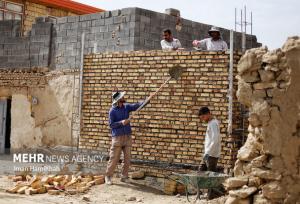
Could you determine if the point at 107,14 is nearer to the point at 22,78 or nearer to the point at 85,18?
the point at 85,18

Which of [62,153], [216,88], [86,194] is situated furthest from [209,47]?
[62,153]

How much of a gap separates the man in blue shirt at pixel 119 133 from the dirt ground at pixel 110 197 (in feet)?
1.03

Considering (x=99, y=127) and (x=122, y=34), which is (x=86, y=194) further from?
(x=122, y=34)

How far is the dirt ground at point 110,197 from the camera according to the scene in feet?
24.1

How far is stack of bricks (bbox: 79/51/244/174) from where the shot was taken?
8.03 metres

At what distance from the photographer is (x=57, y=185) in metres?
8.27

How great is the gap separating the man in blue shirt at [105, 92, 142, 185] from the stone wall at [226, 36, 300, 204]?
325cm

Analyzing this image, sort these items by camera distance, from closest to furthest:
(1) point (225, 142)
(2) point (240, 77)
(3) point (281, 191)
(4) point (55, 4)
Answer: (3) point (281, 191) < (2) point (240, 77) < (1) point (225, 142) < (4) point (55, 4)

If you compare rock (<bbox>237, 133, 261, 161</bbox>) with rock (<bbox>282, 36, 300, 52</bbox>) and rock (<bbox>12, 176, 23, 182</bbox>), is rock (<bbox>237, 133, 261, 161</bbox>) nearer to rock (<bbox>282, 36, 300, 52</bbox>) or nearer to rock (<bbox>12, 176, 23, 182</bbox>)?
rock (<bbox>282, 36, 300, 52</bbox>)

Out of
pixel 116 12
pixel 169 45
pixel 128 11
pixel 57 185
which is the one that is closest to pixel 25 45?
pixel 116 12

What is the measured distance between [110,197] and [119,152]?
965mm

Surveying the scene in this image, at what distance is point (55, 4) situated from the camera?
18.1 m

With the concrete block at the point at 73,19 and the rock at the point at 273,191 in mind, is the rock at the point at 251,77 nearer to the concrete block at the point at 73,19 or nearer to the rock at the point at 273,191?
the rock at the point at 273,191

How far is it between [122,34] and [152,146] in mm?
2655
